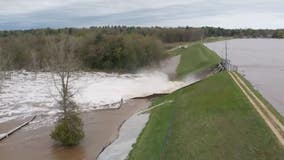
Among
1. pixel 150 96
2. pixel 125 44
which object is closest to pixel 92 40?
pixel 125 44

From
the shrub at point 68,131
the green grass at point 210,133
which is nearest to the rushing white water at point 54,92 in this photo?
the shrub at point 68,131

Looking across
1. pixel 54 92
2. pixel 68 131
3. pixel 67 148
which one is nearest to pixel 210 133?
pixel 68 131

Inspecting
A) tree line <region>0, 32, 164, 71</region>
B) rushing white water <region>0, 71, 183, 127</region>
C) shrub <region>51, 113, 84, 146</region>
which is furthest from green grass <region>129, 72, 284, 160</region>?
tree line <region>0, 32, 164, 71</region>

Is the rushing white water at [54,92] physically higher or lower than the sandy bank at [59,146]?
higher

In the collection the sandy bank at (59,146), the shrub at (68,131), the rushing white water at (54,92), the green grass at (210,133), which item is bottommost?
the sandy bank at (59,146)

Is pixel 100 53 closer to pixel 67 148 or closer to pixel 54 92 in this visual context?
pixel 54 92

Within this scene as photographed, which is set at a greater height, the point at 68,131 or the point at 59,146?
the point at 68,131

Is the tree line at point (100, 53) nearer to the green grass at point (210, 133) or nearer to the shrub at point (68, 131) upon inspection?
the green grass at point (210, 133)
